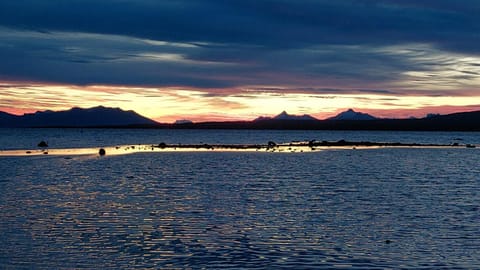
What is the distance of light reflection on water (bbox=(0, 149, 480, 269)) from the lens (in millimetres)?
20938

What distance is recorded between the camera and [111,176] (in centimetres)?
5294

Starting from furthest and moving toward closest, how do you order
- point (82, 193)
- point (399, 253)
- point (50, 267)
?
1. point (82, 193)
2. point (399, 253)
3. point (50, 267)

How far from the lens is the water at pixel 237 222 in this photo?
20875 millimetres

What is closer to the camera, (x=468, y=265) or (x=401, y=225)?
(x=468, y=265)

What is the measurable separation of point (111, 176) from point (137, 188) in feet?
35.1

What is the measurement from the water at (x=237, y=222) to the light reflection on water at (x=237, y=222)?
0.04 metres

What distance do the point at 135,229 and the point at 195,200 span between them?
9941 millimetres

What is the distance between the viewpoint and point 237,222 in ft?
91.4

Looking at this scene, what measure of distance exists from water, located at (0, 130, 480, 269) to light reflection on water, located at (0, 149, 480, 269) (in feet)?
0.14

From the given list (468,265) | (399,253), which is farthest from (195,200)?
(468,265)

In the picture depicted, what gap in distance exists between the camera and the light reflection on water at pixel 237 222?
20.9 m

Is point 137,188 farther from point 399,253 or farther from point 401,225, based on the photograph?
point 399,253

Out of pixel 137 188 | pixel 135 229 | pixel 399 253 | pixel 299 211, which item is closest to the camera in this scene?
pixel 399 253

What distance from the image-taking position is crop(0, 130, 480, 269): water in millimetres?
20875
